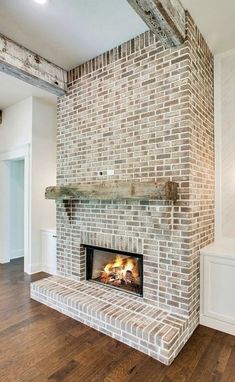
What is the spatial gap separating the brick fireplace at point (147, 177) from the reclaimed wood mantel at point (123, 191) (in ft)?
0.74

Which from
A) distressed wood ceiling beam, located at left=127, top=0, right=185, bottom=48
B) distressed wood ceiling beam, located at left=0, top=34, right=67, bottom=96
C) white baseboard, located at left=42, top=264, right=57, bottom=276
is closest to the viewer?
distressed wood ceiling beam, located at left=127, top=0, right=185, bottom=48

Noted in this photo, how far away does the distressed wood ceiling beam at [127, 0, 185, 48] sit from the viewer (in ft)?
6.04

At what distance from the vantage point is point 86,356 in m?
2.08

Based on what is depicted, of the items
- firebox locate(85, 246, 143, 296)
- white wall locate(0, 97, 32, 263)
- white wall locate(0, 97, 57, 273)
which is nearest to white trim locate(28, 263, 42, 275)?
white wall locate(0, 97, 57, 273)

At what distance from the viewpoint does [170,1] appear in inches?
79.0

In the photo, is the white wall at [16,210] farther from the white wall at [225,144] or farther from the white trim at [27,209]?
the white wall at [225,144]

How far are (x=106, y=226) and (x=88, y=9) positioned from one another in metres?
2.34

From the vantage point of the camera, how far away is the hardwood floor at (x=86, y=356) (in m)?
1.85

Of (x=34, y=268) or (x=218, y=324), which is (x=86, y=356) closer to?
(x=218, y=324)

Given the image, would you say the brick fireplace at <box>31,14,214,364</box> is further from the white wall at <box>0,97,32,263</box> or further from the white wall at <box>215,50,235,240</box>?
the white wall at <box>0,97,32,263</box>

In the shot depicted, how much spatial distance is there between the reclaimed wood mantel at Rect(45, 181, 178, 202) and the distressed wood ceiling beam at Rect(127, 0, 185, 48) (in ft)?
4.58

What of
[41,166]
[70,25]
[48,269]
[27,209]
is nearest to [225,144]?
[70,25]

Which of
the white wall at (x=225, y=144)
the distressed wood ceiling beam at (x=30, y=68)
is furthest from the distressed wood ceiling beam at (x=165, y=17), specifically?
the distressed wood ceiling beam at (x=30, y=68)

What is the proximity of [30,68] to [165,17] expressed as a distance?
5.90 feet
